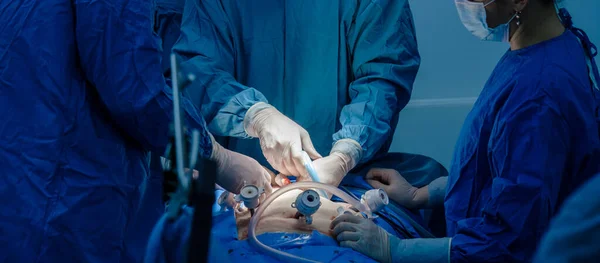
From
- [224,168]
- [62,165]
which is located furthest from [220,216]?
[62,165]

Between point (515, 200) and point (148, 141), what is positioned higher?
point (148, 141)

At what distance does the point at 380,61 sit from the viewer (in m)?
2.30

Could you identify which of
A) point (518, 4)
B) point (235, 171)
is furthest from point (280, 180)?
point (518, 4)

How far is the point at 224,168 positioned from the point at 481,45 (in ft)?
6.86

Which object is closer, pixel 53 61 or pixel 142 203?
pixel 53 61

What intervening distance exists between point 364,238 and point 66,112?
0.87 metres

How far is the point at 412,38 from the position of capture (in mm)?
2340

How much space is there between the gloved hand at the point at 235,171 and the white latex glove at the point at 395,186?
57cm

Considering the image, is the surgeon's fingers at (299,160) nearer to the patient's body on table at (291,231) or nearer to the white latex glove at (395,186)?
the patient's body on table at (291,231)

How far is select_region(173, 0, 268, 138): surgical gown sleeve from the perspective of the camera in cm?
213

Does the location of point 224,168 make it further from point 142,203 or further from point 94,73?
point 94,73

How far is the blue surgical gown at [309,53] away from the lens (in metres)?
2.23

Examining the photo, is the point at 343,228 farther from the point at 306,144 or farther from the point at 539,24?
the point at 539,24

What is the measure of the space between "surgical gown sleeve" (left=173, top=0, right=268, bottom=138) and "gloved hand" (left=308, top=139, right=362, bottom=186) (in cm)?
33
